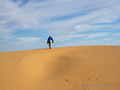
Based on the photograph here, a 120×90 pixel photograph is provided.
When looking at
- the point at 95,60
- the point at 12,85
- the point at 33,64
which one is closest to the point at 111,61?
the point at 95,60

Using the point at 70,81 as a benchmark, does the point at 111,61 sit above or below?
above

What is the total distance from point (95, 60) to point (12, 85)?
6497 millimetres

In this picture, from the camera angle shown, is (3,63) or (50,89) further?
(3,63)

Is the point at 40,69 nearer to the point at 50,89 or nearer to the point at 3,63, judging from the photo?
the point at 50,89

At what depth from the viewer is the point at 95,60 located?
9.29 meters

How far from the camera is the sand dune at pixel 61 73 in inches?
259

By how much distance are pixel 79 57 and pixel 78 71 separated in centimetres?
225

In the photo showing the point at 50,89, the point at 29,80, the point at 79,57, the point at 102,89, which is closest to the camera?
the point at 102,89

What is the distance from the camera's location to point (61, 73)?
800 cm

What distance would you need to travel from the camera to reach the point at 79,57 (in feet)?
32.7

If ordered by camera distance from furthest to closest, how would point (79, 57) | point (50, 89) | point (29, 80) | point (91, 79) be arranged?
point (79, 57), point (29, 80), point (91, 79), point (50, 89)

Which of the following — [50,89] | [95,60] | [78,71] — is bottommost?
[50,89]

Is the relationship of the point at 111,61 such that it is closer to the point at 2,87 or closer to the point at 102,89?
the point at 102,89

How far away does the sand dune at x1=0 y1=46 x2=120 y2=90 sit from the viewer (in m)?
6.59
